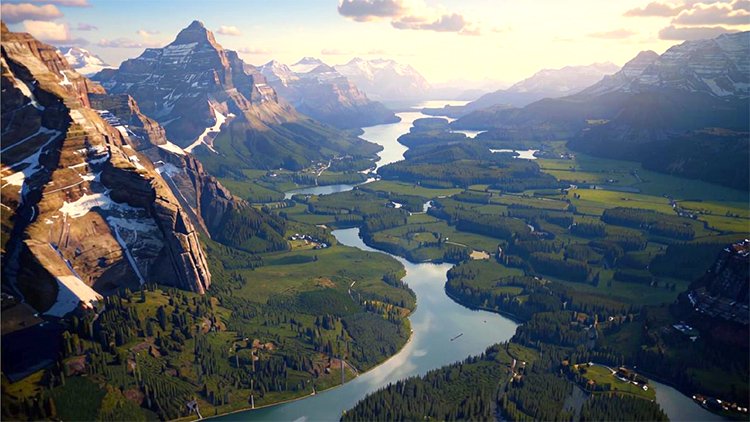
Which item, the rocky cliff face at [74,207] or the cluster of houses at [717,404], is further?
the rocky cliff face at [74,207]

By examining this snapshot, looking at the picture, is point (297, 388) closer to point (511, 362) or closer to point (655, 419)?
point (511, 362)

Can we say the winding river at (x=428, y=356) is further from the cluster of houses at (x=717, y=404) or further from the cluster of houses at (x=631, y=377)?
the cluster of houses at (x=631, y=377)

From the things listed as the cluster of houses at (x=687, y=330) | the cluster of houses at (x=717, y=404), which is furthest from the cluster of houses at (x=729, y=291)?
the cluster of houses at (x=717, y=404)

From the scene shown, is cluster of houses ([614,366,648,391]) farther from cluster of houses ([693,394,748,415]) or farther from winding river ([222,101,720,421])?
cluster of houses ([693,394,748,415])

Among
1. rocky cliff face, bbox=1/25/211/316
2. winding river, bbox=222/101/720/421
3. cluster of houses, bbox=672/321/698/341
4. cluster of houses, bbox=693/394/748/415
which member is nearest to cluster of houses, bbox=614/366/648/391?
winding river, bbox=222/101/720/421

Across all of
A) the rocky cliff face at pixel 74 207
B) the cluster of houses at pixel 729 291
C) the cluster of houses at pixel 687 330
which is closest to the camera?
the rocky cliff face at pixel 74 207
